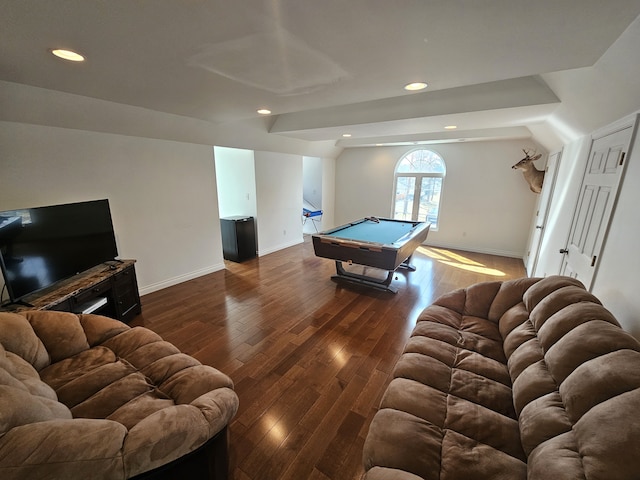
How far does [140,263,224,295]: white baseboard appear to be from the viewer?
3.74 meters

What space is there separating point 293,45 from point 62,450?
198 cm

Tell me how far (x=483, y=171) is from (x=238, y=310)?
5569 millimetres

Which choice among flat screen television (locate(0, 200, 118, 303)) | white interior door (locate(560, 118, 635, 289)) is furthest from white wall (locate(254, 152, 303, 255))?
white interior door (locate(560, 118, 635, 289))

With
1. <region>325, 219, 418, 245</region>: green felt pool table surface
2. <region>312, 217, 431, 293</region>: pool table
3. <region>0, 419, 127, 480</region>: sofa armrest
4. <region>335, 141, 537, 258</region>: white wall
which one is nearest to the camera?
<region>0, 419, 127, 480</region>: sofa armrest

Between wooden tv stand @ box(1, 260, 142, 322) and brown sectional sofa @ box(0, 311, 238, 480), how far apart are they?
61 centimetres

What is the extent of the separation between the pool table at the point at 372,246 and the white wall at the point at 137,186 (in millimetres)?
2108

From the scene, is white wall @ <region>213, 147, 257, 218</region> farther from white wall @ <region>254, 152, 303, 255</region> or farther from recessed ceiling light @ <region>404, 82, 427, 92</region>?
recessed ceiling light @ <region>404, 82, 427, 92</region>

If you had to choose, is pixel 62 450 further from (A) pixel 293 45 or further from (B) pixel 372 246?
(B) pixel 372 246

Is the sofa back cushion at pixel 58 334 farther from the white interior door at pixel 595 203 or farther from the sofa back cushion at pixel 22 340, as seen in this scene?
the white interior door at pixel 595 203

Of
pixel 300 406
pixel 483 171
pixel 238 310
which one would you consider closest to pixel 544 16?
pixel 300 406

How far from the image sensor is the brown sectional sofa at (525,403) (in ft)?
2.93

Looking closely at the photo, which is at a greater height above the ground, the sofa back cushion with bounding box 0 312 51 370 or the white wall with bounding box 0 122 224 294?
the white wall with bounding box 0 122 224 294

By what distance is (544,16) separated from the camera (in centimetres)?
111

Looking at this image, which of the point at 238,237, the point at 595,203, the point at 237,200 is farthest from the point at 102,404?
the point at 237,200
